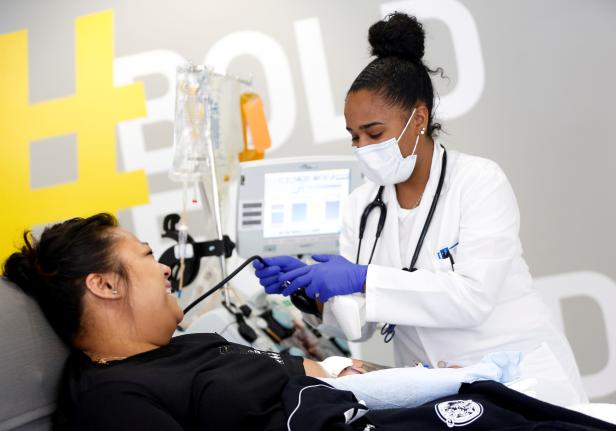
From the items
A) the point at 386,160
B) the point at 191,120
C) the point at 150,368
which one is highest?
the point at 191,120

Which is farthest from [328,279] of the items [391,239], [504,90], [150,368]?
[504,90]

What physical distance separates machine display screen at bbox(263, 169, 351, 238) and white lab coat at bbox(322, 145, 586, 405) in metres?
0.67

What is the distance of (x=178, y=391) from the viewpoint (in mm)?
1229

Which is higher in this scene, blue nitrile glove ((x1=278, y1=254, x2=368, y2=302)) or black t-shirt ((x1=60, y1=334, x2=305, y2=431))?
blue nitrile glove ((x1=278, y1=254, x2=368, y2=302))

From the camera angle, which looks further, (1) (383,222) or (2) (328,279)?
(1) (383,222)

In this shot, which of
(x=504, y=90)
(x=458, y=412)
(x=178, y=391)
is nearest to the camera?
(x=458, y=412)

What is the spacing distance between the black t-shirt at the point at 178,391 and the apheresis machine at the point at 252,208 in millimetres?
892

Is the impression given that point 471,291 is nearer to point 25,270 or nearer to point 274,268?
point 274,268

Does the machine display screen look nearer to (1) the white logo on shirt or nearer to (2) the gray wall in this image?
(2) the gray wall

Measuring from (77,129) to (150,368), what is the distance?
2.48m

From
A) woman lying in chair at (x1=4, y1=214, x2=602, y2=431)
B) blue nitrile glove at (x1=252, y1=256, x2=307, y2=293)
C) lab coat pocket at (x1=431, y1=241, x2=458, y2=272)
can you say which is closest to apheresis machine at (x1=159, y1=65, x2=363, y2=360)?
blue nitrile glove at (x1=252, y1=256, x2=307, y2=293)

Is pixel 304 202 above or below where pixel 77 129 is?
below

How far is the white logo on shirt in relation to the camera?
43.5 inches

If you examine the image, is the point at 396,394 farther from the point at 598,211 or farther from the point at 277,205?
the point at 598,211
